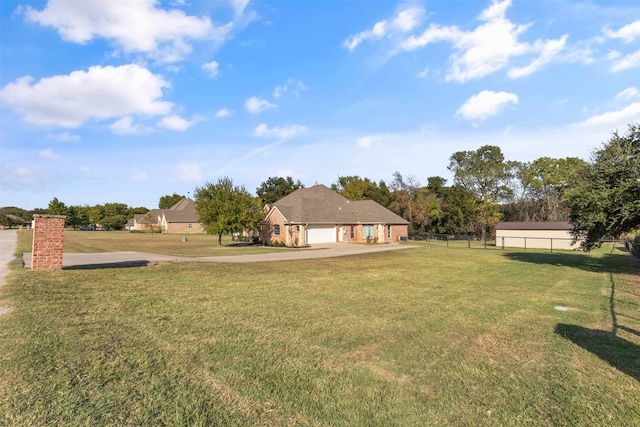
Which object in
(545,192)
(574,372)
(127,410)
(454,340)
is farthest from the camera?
(545,192)

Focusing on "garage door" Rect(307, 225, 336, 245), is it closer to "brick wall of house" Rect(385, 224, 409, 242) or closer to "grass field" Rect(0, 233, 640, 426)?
"brick wall of house" Rect(385, 224, 409, 242)

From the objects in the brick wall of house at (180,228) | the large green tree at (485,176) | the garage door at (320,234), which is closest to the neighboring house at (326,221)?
the garage door at (320,234)

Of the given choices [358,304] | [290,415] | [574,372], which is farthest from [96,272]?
[574,372]

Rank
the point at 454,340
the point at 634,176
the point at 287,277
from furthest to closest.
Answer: the point at 634,176 < the point at 287,277 < the point at 454,340

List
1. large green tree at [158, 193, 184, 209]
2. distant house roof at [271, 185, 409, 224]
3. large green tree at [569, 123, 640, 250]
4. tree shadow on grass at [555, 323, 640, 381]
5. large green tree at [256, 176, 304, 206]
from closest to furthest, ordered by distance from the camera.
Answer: tree shadow on grass at [555, 323, 640, 381]
large green tree at [569, 123, 640, 250]
distant house roof at [271, 185, 409, 224]
large green tree at [256, 176, 304, 206]
large green tree at [158, 193, 184, 209]

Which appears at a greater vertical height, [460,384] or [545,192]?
[545,192]

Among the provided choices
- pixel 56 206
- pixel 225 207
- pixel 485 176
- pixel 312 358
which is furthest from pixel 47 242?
pixel 56 206

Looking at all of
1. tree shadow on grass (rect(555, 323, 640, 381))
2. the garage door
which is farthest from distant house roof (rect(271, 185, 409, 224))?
tree shadow on grass (rect(555, 323, 640, 381))

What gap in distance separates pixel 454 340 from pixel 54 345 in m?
5.93

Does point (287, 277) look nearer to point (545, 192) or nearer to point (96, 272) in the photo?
point (96, 272)

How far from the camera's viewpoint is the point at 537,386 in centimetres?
390

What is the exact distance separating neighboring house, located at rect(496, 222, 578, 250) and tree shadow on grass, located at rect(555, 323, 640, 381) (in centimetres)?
2974

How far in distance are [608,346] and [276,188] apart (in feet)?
188

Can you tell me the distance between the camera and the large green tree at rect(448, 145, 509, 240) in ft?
172
